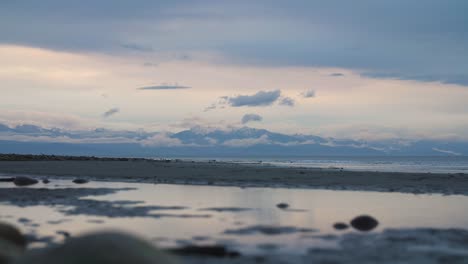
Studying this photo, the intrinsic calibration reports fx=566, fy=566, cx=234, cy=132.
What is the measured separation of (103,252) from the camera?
7.75 meters

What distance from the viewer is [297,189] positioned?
3109 centimetres

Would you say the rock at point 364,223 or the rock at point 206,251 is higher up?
the rock at point 364,223

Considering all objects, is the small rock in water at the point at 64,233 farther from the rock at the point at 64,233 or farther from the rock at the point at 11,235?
the rock at the point at 11,235

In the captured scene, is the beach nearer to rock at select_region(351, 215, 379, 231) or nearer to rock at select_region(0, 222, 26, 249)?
rock at select_region(351, 215, 379, 231)

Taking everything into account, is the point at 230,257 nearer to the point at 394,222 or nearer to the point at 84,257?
the point at 84,257

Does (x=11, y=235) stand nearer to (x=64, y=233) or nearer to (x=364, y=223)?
(x=64, y=233)

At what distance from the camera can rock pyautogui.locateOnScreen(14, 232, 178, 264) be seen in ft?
25.2

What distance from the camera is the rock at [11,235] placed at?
1156 centimetres

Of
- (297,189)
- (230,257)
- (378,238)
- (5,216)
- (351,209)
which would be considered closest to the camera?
(230,257)

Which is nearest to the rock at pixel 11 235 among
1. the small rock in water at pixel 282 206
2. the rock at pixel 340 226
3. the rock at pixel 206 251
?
the rock at pixel 206 251

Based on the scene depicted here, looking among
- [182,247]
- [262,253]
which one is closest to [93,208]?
[182,247]

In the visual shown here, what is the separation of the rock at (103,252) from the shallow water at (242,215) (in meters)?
4.75

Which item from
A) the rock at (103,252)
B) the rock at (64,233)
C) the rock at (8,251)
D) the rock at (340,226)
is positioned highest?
the rock at (340,226)

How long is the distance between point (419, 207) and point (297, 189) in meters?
9.30
